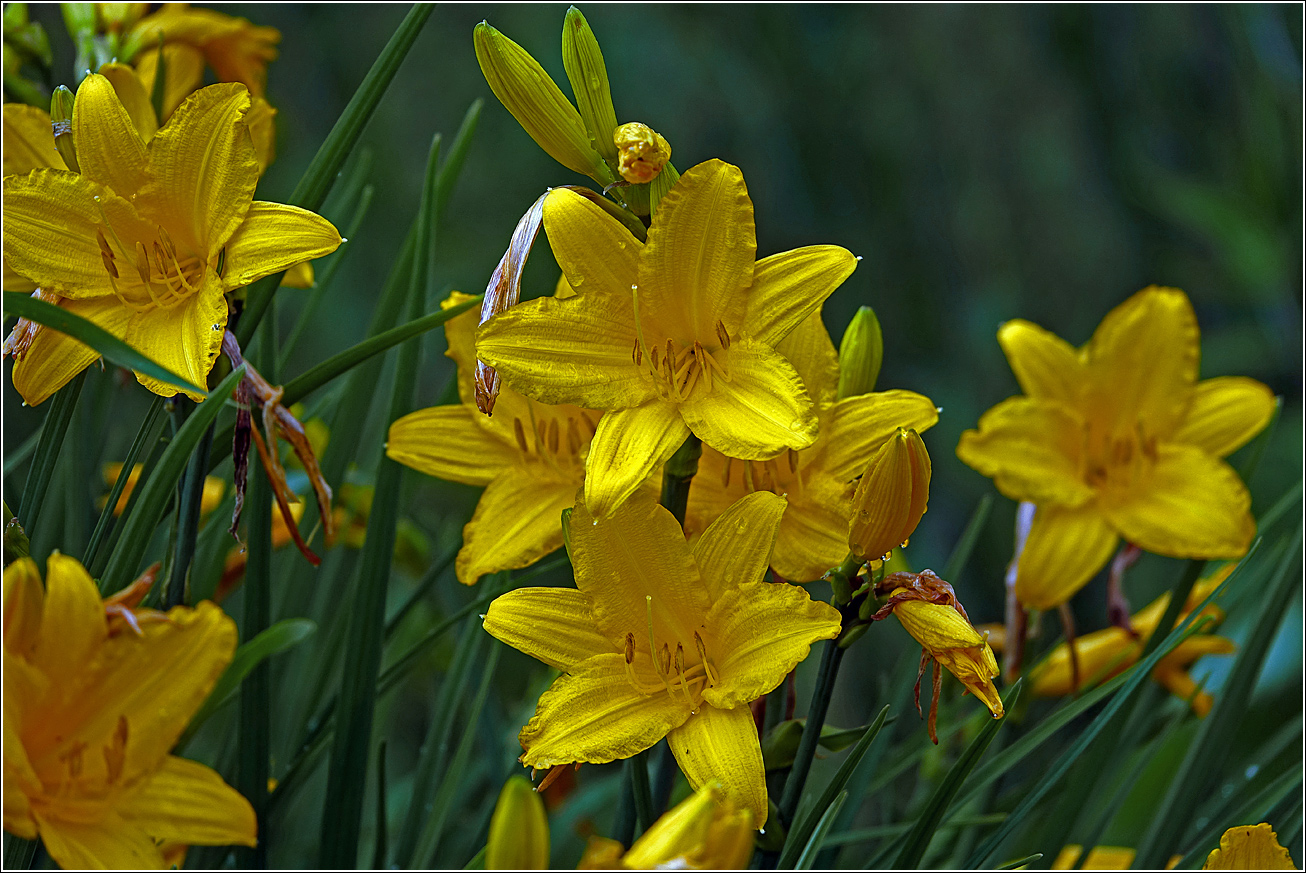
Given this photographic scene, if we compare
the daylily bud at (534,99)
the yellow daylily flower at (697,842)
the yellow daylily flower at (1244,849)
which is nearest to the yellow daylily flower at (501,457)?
the daylily bud at (534,99)

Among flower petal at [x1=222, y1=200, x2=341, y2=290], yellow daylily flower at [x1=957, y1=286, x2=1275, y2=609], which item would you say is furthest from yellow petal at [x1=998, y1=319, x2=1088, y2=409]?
flower petal at [x1=222, y1=200, x2=341, y2=290]

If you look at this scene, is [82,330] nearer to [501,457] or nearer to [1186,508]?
[501,457]

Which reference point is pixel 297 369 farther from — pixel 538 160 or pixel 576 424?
pixel 576 424

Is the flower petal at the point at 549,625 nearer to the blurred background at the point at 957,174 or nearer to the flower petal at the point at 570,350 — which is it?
the flower petal at the point at 570,350

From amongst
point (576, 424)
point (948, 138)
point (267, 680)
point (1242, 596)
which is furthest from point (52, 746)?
point (948, 138)

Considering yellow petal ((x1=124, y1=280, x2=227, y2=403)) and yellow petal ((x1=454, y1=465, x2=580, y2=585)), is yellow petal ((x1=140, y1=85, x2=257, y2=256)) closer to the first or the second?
yellow petal ((x1=124, y1=280, x2=227, y2=403))
